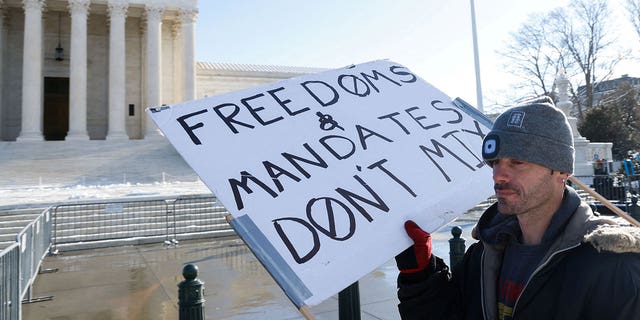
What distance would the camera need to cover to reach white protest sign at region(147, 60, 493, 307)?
1.88 metres

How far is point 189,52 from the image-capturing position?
33.3 m

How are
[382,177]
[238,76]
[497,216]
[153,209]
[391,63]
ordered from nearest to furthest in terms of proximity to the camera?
[497,216]
[382,177]
[391,63]
[153,209]
[238,76]

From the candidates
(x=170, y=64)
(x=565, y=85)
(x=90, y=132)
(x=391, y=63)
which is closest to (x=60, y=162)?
(x=90, y=132)

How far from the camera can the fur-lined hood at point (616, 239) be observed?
138cm

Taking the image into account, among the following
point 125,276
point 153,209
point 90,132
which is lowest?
point 125,276

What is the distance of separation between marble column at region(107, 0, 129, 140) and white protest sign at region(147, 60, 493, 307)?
104 feet

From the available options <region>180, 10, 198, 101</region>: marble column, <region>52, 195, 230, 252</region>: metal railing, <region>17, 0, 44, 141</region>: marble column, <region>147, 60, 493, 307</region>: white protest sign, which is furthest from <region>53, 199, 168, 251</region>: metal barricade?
<region>180, 10, 198, 101</region>: marble column

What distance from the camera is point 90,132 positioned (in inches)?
1331

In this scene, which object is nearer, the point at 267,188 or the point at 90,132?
the point at 267,188

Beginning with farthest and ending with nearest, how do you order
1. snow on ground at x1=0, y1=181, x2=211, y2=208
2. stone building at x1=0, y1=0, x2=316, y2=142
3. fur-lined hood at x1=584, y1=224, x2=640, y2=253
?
stone building at x1=0, y1=0, x2=316, y2=142 < snow on ground at x1=0, y1=181, x2=211, y2=208 < fur-lined hood at x1=584, y1=224, x2=640, y2=253

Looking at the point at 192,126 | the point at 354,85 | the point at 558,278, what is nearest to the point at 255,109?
the point at 192,126

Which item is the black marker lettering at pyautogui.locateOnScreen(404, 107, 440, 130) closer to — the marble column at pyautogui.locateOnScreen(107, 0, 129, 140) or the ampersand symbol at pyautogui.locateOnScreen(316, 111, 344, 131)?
the ampersand symbol at pyautogui.locateOnScreen(316, 111, 344, 131)

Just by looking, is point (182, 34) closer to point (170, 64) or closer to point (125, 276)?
point (170, 64)

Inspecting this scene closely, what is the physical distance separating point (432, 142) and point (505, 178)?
0.87 meters
